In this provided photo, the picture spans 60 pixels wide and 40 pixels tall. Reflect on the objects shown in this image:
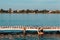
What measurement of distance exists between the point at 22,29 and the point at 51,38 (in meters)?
9.01

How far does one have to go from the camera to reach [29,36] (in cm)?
6588

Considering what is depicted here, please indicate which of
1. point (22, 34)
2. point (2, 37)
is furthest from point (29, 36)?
point (2, 37)

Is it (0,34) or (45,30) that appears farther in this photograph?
(45,30)

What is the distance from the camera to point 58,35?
222 ft

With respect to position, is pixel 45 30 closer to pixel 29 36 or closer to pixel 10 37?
pixel 29 36

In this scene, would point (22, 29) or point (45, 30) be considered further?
point (45, 30)

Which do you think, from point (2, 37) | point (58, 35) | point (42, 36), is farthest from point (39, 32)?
point (2, 37)

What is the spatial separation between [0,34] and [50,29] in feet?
46.5

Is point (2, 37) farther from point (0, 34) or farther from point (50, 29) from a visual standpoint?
point (50, 29)

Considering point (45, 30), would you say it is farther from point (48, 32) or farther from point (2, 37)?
point (2, 37)

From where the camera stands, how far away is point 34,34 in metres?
68.9

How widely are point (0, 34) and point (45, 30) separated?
13762mm

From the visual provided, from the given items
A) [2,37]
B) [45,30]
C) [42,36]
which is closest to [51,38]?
[42,36]

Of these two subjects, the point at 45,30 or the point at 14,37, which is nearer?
the point at 14,37
